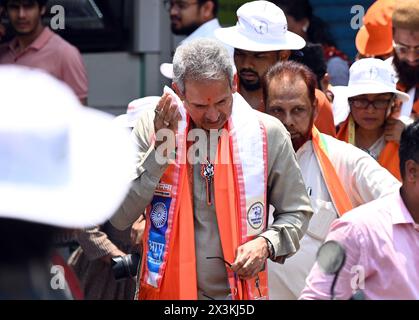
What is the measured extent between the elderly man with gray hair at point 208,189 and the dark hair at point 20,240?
1.57m

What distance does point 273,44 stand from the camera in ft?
18.2

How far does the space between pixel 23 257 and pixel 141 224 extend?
2274 millimetres

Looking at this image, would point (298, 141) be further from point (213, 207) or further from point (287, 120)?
point (213, 207)

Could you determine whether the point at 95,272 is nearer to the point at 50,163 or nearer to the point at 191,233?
the point at 191,233

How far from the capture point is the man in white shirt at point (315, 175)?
475 centimetres

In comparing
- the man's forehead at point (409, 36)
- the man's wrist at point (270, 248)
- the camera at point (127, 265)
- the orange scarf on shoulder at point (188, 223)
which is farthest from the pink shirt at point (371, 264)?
the man's forehead at point (409, 36)

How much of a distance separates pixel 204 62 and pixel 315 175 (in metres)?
0.84

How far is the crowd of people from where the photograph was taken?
2664 mm

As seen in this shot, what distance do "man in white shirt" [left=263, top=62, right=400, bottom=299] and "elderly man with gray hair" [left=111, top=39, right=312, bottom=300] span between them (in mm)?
398

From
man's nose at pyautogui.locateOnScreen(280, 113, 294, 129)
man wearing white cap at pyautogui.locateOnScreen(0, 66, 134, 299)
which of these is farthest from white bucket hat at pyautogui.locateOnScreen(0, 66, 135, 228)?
man's nose at pyautogui.locateOnScreen(280, 113, 294, 129)

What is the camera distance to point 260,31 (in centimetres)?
557

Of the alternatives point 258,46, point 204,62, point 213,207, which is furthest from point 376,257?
point 258,46
